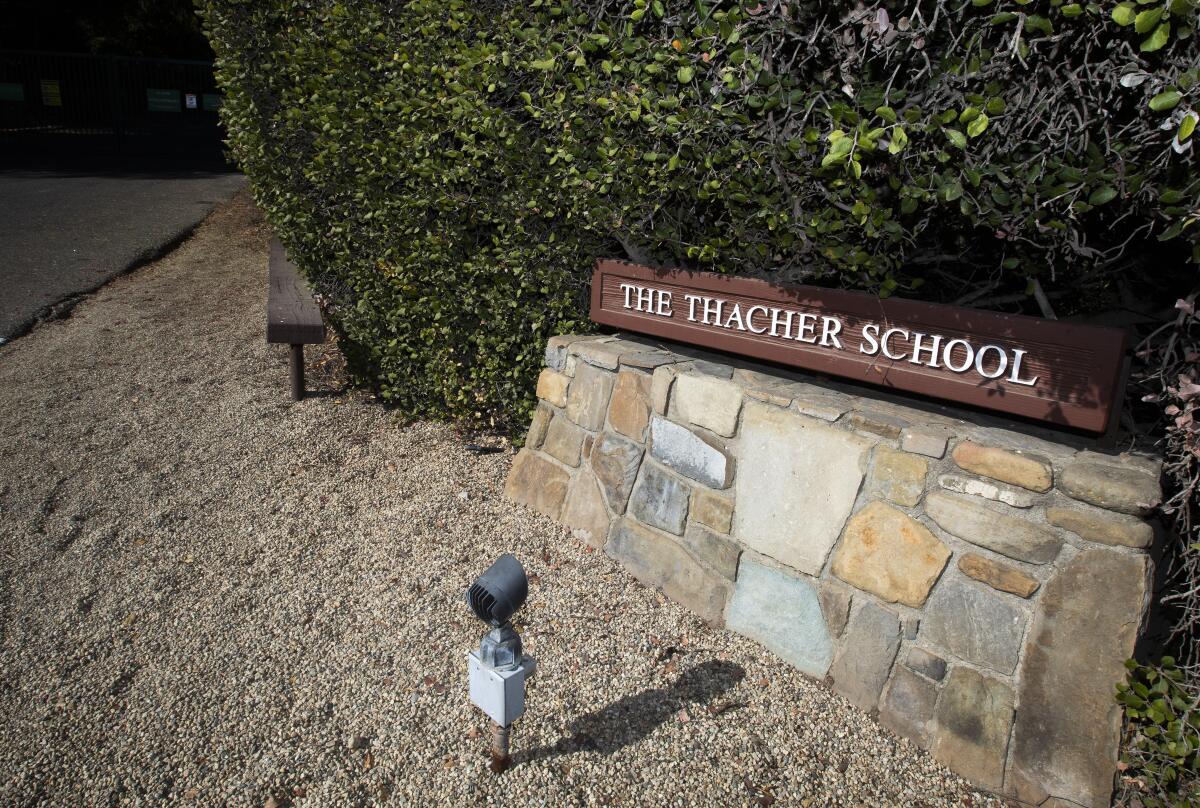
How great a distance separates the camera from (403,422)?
4.82 m

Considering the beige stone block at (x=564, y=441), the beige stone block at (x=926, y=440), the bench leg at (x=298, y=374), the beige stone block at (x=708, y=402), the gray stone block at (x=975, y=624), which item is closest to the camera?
the gray stone block at (x=975, y=624)

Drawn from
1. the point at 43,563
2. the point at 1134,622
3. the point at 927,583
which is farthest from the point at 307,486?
the point at 1134,622

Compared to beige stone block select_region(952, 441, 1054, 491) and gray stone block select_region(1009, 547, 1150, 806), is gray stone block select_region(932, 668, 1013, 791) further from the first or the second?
beige stone block select_region(952, 441, 1054, 491)

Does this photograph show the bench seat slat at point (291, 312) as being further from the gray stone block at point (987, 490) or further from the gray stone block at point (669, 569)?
the gray stone block at point (987, 490)

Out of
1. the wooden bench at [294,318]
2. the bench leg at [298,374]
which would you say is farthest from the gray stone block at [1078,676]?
the bench leg at [298,374]

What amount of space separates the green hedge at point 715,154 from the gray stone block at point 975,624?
3.00 feet

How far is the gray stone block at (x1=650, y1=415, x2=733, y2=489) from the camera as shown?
9.98 feet

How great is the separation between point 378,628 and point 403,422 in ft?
6.27

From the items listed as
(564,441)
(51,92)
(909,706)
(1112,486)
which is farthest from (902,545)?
(51,92)

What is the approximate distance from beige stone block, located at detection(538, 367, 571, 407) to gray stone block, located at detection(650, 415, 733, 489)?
567mm

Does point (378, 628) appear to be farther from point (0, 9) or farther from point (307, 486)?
point (0, 9)

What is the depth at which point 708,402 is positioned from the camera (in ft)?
10.1

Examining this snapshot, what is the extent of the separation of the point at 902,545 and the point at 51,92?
62.3 ft

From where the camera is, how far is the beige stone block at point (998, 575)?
2.32 m
